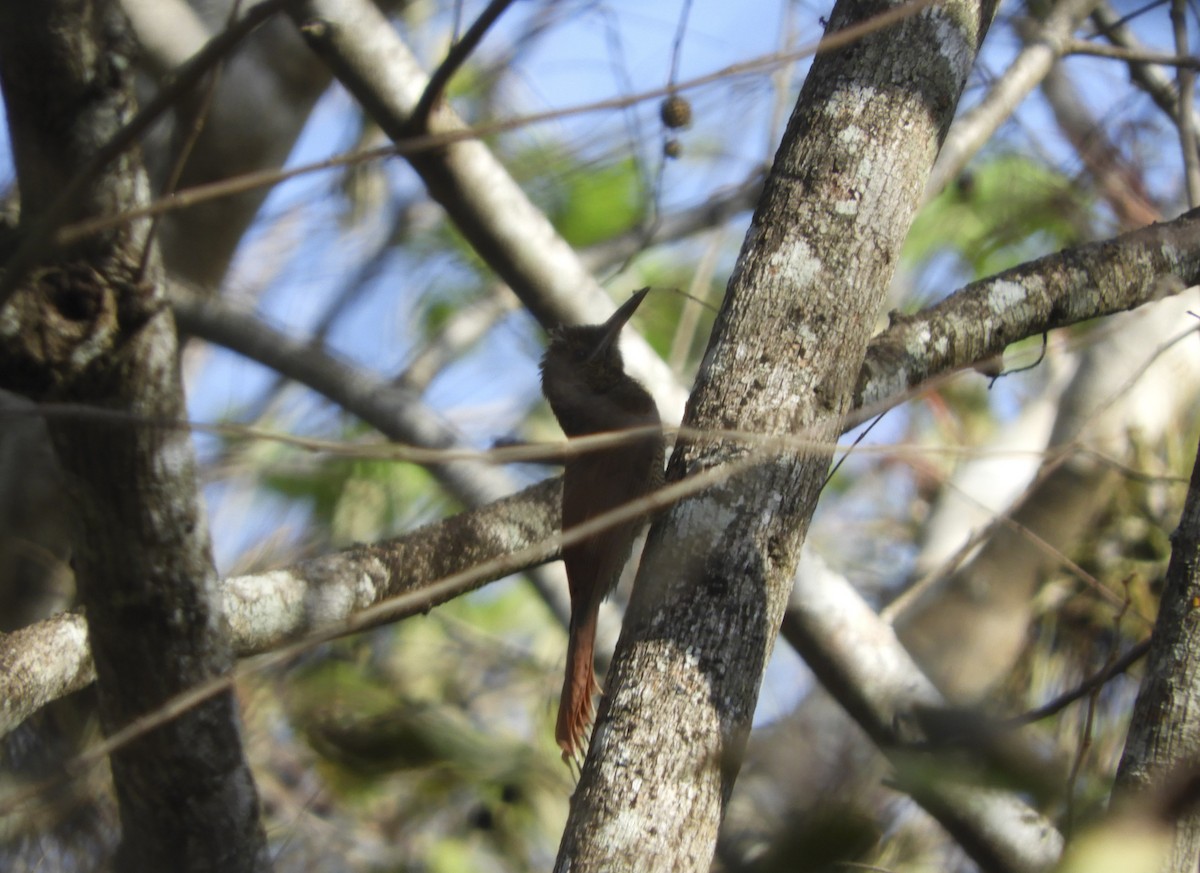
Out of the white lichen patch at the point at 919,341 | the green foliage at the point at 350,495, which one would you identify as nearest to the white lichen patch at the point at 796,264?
the white lichen patch at the point at 919,341

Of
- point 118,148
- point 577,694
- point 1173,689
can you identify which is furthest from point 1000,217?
point 118,148

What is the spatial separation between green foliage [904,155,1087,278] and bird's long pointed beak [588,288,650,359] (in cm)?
192

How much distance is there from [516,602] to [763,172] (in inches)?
179

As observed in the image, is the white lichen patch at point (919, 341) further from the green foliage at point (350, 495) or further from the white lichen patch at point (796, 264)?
the green foliage at point (350, 495)

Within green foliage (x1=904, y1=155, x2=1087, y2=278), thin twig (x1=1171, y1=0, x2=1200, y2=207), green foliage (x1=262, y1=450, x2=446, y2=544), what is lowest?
green foliage (x1=262, y1=450, x2=446, y2=544)

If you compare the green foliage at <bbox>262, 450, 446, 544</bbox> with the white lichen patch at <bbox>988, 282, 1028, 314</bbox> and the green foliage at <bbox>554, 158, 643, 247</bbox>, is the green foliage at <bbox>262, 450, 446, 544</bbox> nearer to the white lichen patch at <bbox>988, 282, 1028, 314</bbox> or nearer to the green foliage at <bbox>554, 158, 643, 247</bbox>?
the green foliage at <bbox>554, 158, 643, 247</bbox>

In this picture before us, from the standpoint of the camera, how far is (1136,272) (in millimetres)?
2086

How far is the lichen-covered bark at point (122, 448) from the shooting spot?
1334 mm

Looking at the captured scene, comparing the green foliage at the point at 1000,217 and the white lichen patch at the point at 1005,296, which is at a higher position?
the green foliage at the point at 1000,217

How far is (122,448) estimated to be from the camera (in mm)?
1475

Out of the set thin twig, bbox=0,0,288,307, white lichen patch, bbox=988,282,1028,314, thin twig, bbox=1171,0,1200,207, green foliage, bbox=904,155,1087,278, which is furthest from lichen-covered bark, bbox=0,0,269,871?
green foliage, bbox=904,155,1087,278

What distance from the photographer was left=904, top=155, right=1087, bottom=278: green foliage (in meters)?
4.37

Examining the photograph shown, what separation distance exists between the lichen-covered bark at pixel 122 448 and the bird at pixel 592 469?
736 mm

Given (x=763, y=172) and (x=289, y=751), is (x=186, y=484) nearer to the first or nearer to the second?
(x=763, y=172)
